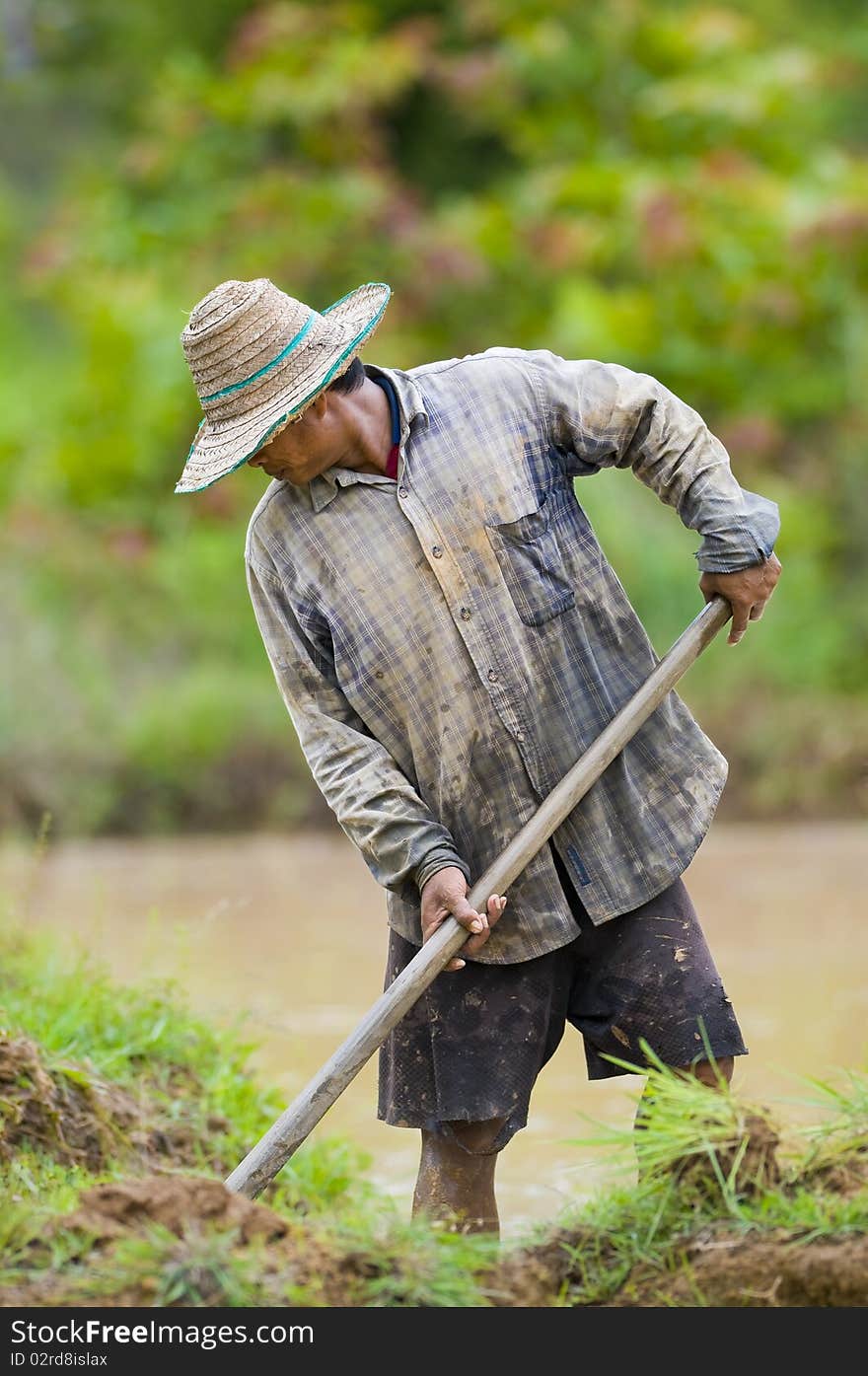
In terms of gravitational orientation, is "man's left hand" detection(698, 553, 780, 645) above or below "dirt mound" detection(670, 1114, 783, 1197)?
above

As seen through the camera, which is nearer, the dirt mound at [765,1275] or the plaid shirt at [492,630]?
the dirt mound at [765,1275]

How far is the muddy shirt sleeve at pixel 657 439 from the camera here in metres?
3.34

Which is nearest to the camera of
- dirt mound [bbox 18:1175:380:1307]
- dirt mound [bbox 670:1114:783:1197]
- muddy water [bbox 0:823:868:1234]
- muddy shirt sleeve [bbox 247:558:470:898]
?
dirt mound [bbox 18:1175:380:1307]

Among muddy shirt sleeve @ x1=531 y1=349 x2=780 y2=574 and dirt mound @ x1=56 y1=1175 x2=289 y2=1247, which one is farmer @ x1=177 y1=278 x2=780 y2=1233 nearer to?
muddy shirt sleeve @ x1=531 y1=349 x2=780 y2=574

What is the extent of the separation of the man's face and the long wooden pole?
0.73 meters

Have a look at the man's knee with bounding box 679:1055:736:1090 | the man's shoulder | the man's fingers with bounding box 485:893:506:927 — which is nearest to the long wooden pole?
the man's fingers with bounding box 485:893:506:927

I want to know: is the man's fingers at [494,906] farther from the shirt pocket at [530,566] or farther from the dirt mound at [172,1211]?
the dirt mound at [172,1211]

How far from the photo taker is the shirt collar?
10.9 ft

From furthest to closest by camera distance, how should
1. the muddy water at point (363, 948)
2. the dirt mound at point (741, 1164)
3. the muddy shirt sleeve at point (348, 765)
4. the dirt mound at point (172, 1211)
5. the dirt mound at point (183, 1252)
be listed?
the muddy water at point (363, 948) < the muddy shirt sleeve at point (348, 765) < the dirt mound at point (741, 1164) < the dirt mound at point (172, 1211) < the dirt mound at point (183, 1252)

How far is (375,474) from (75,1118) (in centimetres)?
153

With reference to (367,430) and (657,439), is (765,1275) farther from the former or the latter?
(367,430)

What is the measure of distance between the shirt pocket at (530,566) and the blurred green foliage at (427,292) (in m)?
5.99

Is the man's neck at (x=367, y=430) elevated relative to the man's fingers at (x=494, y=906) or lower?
elevated

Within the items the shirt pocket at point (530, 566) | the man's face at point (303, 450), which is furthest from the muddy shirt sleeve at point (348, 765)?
the shirt pocket at point (530, 566)
